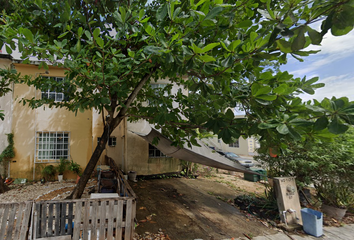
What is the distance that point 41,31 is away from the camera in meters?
2.91

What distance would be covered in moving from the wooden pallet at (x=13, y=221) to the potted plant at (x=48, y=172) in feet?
16.3

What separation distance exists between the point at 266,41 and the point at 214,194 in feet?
19.0

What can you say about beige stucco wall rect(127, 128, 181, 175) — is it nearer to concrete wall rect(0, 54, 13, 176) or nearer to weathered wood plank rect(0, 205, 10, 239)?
concrete wall rect(0, 54, 13, 176)

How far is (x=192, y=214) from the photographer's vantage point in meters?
4.35

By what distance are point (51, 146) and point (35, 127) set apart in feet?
3.19

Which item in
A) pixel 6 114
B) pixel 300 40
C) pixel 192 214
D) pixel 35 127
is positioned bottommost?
pixel 192 214

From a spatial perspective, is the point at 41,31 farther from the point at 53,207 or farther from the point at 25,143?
the point at 25,143

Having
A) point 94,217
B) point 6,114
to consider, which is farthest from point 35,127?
point 94,217

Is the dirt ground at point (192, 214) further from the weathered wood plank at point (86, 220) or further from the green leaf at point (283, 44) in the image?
the green leaf at point (283, 44)

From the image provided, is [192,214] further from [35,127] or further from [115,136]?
[35,127]

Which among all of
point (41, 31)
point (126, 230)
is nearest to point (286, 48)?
point (126, 230)

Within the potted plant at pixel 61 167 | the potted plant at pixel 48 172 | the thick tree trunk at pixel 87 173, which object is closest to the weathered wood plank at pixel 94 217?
the thick tree trunk at pixel 87 173

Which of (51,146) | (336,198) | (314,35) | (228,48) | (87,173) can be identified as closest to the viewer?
(314,35)

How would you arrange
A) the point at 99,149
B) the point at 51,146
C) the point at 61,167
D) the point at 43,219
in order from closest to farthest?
the point at 43,219
the point at 99,149
the point at 61,167
the point at 51,146
